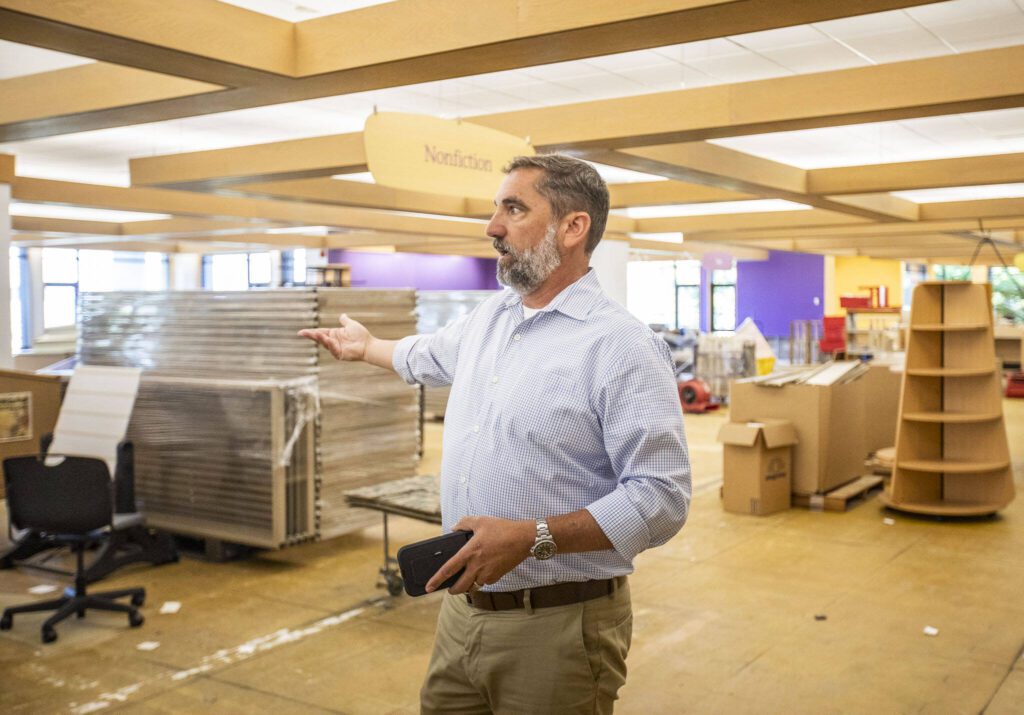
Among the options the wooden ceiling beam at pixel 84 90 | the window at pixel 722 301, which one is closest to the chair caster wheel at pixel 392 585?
the wooden ceiling beam at pixel 84 90

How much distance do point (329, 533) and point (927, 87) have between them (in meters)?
4.40

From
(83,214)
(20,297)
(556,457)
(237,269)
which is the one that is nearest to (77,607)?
(556,457)

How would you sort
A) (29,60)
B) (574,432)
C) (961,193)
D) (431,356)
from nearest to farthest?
(574,432) → (431,356) → (29,60) → (961,193)

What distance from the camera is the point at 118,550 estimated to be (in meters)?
6.05

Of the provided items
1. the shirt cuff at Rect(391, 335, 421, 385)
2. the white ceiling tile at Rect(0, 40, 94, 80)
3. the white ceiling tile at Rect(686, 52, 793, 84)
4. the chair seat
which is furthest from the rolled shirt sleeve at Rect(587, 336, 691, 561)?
the white ceiling tile at Rect(0, 40, 94, 80)

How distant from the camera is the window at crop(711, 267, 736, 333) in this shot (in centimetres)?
2573

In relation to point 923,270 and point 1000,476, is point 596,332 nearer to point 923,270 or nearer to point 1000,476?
point 1000,476

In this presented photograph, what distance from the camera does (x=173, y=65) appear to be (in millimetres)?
4438

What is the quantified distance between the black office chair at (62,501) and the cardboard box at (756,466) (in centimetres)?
450

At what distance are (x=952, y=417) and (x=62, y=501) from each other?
6.04 metres

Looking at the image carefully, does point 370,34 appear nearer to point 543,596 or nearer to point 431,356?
point 431,356

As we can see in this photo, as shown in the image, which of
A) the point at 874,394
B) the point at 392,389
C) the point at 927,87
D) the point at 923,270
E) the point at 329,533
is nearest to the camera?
the point at 927,87

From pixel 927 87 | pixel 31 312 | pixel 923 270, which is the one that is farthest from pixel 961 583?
pixel 923 270

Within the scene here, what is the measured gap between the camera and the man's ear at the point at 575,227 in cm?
194
